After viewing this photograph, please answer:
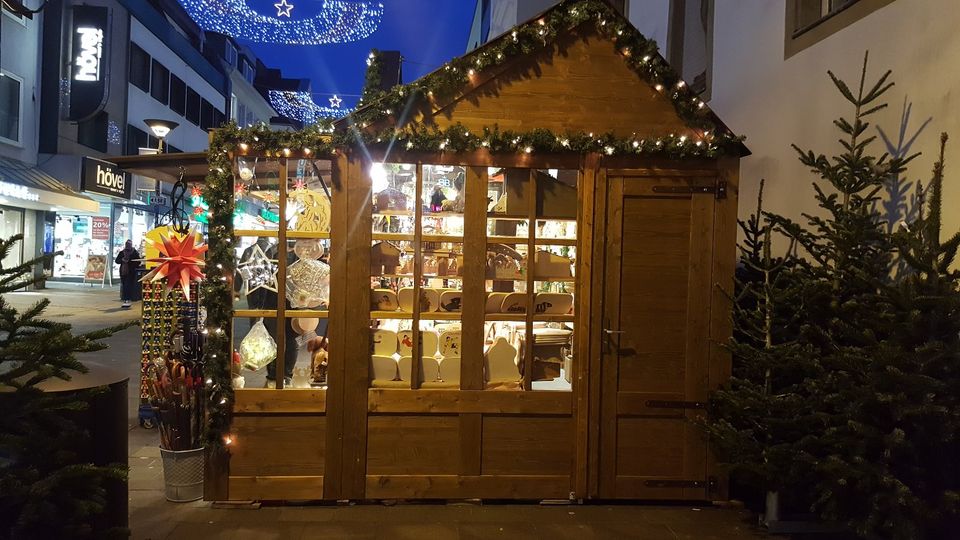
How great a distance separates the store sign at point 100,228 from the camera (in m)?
21.6

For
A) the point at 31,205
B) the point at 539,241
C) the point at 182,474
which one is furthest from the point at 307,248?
the point at 31,205

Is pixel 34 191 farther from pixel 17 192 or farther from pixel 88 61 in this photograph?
pixel 88 61

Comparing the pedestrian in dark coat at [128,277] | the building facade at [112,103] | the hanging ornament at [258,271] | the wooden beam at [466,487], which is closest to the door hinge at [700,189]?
the wooden beam at [466,487]

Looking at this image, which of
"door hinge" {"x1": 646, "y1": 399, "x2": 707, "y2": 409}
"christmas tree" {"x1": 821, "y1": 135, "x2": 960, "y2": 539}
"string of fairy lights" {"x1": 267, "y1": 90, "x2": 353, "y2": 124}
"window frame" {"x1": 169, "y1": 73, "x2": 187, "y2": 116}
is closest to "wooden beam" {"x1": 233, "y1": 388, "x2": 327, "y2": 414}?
"door hinge" {"x1": 646, "y1": 399, "x2": 707, "y2": 409}

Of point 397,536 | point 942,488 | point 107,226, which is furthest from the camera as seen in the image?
point 107,226

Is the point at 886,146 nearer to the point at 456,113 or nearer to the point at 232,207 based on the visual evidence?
the point at 456,113

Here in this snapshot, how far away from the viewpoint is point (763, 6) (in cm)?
629

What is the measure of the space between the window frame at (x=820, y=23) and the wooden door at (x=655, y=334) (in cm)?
170

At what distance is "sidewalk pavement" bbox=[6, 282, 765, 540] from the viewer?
435cm

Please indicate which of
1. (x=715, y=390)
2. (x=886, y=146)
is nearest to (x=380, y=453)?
(x=715, y=390)

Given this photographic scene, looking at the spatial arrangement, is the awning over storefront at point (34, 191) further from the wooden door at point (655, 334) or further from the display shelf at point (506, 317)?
the wooden door at point (655, 334)

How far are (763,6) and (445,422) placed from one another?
503cm

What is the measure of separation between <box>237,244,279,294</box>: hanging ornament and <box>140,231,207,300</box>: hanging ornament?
0.95 metres

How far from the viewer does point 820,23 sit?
17.6 feet
